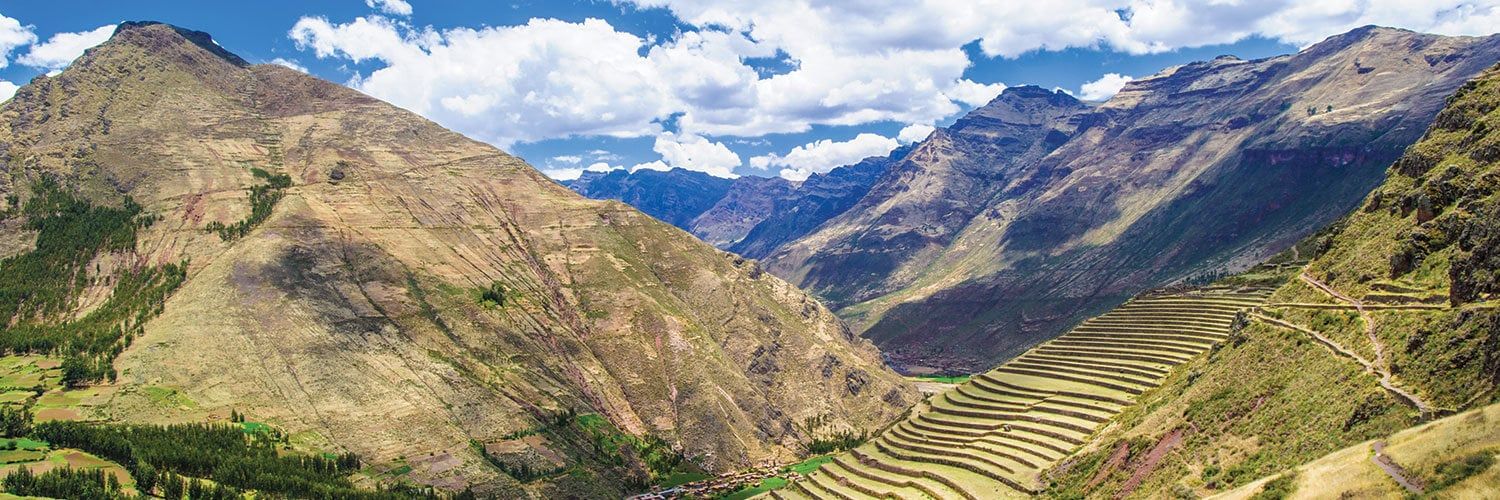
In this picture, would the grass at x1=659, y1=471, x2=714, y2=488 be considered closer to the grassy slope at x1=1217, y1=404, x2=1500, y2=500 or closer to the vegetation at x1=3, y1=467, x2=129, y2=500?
the vegetation at x1=3, y1=467, x2=129, y2=500

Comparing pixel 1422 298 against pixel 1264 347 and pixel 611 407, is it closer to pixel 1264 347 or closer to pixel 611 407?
pixel 1264 347

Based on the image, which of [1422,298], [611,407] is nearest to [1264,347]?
[1422,298]

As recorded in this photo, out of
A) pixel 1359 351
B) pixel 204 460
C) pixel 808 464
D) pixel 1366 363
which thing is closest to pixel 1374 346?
pixel 1359 351

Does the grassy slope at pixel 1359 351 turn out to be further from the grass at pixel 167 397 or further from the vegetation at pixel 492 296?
the vegetation at pixel 492 296

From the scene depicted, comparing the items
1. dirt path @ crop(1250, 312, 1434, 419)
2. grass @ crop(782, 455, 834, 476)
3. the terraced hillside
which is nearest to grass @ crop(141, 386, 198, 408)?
the terraced hillside

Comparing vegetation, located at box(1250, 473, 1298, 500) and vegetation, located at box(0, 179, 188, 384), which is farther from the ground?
vegetation, located at box(0, 179, 188, 384)

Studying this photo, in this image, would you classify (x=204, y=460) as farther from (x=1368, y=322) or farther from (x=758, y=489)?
(x=1368, y=322)
